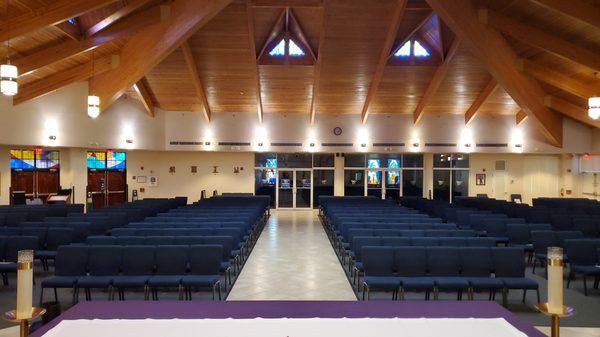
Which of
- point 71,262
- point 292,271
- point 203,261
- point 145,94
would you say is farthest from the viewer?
point 145,94

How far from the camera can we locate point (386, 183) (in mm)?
20797

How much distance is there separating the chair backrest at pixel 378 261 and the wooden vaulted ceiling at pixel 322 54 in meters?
6.80

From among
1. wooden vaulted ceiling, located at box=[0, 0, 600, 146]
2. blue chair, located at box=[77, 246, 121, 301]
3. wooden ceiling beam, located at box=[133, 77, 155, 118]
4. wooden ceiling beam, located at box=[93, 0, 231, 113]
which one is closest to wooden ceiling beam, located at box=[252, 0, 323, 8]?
wooden vaulted ceiling, located at box=[0, 0, 600, 146]

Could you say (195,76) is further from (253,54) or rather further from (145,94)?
(145,94)

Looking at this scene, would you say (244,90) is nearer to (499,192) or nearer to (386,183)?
(386,183)

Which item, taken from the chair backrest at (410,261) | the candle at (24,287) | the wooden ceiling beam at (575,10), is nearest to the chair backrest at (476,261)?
the chair backrest at (410,261)

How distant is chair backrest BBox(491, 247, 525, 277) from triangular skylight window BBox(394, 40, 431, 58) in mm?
10403

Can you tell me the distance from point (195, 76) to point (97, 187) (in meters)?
6.67

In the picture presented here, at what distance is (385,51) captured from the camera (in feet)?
44.0

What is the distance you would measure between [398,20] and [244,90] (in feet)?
22.1

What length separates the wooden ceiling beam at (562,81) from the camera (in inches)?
532

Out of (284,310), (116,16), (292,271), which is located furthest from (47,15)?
(284,310)

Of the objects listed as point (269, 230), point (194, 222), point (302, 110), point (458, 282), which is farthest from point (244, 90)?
point (458, 282)

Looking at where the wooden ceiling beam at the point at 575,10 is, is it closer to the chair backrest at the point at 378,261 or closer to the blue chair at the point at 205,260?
A: the chair backrest at the point at 378,261
